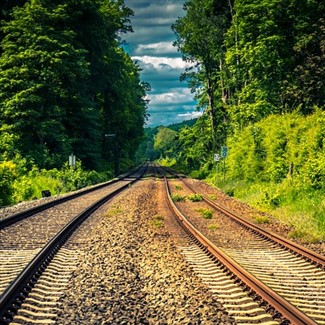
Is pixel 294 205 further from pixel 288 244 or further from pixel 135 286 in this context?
pixel 135 286

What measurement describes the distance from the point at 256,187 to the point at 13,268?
17030mm

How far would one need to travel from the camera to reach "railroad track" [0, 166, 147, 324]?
6.17m

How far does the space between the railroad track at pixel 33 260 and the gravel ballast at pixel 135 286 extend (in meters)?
0.36

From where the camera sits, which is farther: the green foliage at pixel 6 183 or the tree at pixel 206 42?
the tree at pixel 206 42

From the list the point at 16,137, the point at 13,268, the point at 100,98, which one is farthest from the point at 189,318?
the point at 100,98

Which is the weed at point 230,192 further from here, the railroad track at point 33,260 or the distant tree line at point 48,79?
the distant tree line at point 48,79

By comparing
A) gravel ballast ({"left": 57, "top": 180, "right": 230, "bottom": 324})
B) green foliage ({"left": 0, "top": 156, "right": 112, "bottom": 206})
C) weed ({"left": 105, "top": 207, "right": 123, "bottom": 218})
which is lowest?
gravel ballast ({"left": 57, "top": 180, "right": 230, "bottom": 324})

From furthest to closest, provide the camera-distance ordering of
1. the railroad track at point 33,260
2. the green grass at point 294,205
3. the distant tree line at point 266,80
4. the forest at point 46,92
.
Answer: the forest at point 46,92, the distant tree line at point 266,80, the green grass at point 294,205, the railroad track at point 33,260

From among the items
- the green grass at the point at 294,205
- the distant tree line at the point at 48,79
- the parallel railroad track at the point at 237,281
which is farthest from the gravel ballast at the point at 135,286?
the distant tree line at the point at 48,79

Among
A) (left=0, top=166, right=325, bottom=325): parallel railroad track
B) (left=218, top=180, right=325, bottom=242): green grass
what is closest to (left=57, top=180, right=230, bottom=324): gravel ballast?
(left=0, top=166, right=325, bottom=325): parallel railroad track

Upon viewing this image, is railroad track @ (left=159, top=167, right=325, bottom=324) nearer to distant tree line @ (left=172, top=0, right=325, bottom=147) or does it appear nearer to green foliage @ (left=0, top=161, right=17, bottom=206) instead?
green foliage @ (left=0, top=161, right=17, bottom=206)

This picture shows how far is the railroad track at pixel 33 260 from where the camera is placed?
6174 millimetres

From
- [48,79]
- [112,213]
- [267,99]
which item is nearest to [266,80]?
[267,99]

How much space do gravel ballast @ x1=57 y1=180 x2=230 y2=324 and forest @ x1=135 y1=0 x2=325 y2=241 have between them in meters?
4.76
